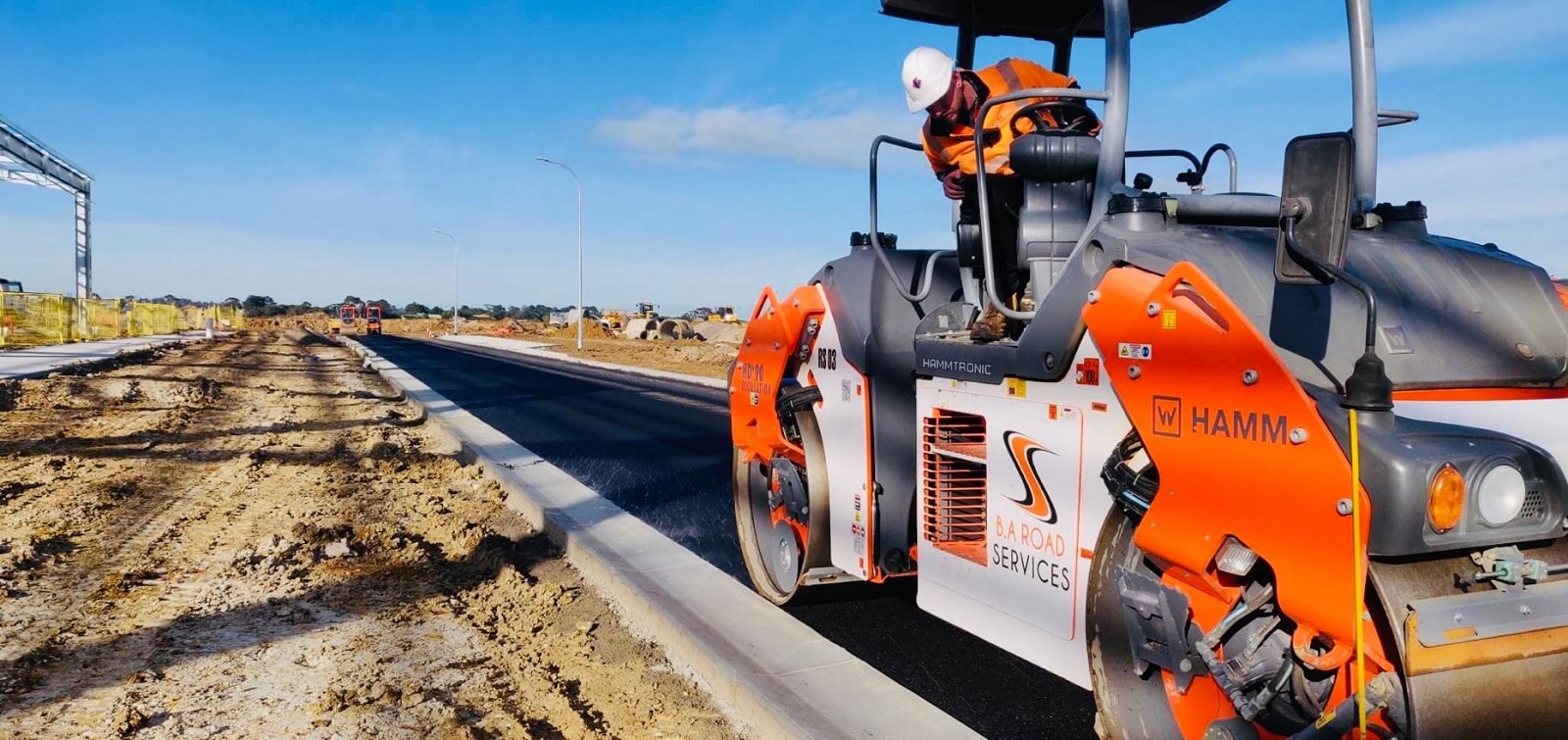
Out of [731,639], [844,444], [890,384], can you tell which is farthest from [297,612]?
[890,384]

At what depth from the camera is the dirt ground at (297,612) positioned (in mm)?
4105

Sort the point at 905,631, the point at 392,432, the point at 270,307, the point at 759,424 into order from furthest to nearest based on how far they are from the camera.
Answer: the point at 270,307 → the point at 392,432 → the point at 759,424 → the point at 905,631

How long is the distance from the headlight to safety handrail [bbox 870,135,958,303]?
8.26 ft

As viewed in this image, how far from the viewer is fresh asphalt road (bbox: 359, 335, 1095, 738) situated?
14.2ft

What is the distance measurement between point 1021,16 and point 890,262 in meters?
1.51

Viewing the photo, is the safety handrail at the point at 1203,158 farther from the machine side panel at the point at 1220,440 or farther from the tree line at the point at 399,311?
the tree line at the point at 399,311

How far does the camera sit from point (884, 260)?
4.75 metres

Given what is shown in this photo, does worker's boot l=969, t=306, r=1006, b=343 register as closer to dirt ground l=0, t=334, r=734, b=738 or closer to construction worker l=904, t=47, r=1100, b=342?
construction worker l=904, t=47, r=1100, b=342

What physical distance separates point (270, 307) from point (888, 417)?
142 metres

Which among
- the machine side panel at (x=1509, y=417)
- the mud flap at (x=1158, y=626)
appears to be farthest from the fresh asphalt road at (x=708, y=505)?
the machine side panel at (x=1509, y=417)

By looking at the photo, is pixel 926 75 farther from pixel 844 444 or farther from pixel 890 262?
pixel 844 444

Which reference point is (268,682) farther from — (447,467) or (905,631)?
(447,467)

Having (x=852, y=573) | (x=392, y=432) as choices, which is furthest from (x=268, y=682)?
(x=392, y=432)

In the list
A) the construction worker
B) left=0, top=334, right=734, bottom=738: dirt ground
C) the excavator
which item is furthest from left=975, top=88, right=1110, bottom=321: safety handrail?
left=0, top=334, right=734, bottom=738: dirt ground
